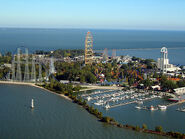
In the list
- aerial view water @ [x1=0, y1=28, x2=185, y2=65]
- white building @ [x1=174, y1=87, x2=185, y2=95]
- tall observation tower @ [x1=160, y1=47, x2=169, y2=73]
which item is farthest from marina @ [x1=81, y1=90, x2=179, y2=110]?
aerial view water @ [x1=0, y1=28, x2=185, y2=65]

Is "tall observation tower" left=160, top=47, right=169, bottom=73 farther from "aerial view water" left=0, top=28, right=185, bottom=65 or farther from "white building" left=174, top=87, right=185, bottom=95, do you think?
"aerial view water" left=0, top=28, right=185, bottom=65

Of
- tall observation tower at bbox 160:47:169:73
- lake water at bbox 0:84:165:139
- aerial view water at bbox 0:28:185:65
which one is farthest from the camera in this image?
aerial view water at bbox 0:28:185:65

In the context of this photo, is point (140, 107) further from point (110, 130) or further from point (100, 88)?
point (100, 88)

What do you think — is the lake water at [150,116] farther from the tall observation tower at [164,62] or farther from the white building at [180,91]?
the tall observation tower at [164,62]

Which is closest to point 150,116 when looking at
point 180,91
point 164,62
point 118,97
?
point 118,97

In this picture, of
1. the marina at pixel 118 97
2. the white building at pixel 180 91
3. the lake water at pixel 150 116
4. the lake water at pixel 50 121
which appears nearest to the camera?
the lake water at pixel 50 121

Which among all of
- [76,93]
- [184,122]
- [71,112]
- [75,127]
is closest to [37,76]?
[76,93]

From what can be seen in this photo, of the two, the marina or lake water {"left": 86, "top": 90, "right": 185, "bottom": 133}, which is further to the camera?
the marina

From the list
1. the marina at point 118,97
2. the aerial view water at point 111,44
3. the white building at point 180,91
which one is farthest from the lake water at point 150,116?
the aerial view water at point 111,44

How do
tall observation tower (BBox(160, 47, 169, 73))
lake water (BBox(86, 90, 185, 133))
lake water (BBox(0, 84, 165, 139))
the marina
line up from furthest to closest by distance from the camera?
tall observation tower (BBox(160, 47, 169, 73))
the marina
lake water (BBox(86, 90, 185, 133))
lake water (BBox(0, 84, 165, 139))
